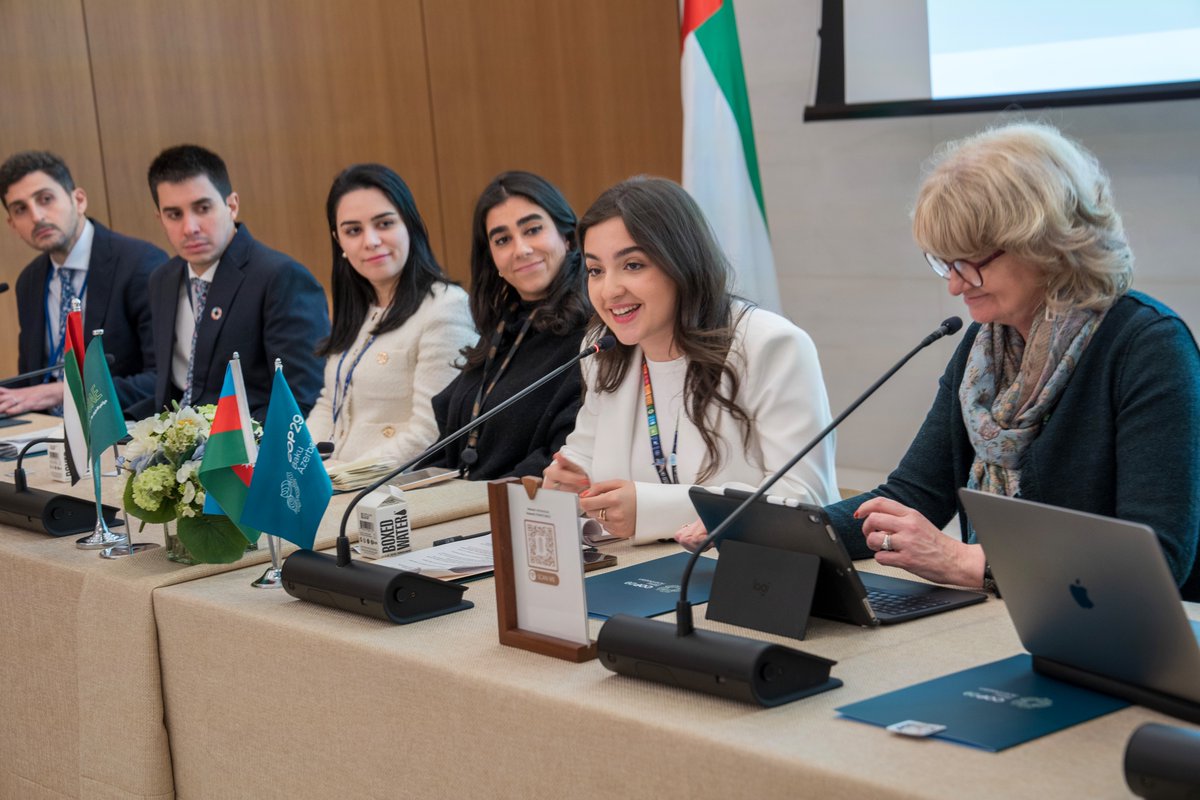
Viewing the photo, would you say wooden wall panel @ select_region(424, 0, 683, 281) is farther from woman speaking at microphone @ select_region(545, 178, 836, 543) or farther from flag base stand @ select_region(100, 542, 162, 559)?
flag base stand @ select_region(100, 542, 162, 559)

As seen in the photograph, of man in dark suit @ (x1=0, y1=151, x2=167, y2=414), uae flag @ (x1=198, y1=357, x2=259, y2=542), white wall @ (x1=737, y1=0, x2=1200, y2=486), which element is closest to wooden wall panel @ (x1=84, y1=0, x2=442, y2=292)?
man in dark suit @ (x1=0, y1=151, x2=167, y2=414)

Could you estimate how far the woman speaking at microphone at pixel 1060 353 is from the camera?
68.5 inches

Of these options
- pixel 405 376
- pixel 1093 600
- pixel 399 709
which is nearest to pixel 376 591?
pixel 399 709

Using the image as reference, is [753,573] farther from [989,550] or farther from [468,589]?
[468,589]

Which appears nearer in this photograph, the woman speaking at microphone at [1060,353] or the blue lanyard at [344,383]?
the woman speaking at microphone at [1060,353]

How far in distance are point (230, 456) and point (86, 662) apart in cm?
44

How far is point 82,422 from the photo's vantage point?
8.77 feet

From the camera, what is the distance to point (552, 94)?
6.16 meters

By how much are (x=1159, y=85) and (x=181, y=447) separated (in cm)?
291

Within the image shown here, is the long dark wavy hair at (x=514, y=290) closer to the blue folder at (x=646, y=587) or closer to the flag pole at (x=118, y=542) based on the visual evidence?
the flag pole at (x=118, y=542)

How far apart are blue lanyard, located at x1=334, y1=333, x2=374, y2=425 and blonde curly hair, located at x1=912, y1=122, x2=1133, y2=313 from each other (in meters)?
2.03

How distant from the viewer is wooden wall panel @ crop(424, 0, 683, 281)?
5.87 metres

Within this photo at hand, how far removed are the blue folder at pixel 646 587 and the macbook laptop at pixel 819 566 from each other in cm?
10

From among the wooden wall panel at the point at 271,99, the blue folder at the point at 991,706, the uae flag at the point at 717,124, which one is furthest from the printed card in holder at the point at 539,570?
the wooden wall panel at the point at 271,99
